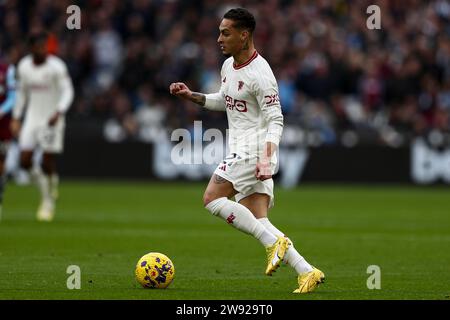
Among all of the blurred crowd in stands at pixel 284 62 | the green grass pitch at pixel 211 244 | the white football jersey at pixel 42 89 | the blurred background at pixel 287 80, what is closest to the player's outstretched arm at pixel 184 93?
the green grass pitch at pixel 211 244

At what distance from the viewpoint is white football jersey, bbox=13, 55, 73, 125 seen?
16672mm

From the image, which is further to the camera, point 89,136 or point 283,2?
point 283,2

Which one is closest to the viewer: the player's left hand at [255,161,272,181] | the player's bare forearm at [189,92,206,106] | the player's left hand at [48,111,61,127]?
the player's left hand at [255,161,272,181]

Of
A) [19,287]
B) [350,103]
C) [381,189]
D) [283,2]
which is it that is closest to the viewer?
[19,287]

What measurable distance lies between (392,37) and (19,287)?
780 inches

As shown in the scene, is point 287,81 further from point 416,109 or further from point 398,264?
point 398,264

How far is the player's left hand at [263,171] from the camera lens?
28.8 ft

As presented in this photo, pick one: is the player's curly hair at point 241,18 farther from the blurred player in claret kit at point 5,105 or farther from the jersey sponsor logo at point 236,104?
the blurred player in claret kit at point 5,105

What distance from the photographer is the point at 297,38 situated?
2792cm

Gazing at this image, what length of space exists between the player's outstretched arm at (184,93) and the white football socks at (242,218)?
98 centimetres

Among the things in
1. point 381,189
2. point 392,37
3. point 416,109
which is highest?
point 392,37

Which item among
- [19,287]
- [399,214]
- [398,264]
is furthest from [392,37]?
[19,287]

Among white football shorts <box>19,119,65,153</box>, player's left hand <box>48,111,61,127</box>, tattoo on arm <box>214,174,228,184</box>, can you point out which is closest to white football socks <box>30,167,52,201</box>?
white football shorts <box>19,119,65,153</box>

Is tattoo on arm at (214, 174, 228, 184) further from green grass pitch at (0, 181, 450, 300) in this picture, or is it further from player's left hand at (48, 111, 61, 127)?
player's left hand at (48, 111, 61, 127)
